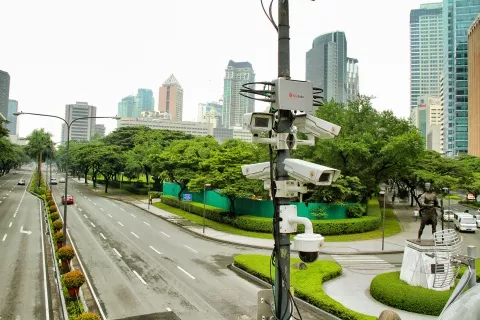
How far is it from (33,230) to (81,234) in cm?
526

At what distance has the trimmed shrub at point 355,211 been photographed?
38.2 meters

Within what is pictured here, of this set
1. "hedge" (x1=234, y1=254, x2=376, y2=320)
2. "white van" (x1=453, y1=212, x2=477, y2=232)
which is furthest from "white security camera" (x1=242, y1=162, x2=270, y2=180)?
"white van" (x1=453, y1=212, x2=477, y2=232)

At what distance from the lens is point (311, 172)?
470 centimetres

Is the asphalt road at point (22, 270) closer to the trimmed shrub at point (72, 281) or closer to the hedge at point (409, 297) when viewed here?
the trimmed shrub at point (72, 281)

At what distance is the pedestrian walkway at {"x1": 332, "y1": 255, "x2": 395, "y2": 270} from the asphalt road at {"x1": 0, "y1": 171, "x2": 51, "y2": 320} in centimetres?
1802

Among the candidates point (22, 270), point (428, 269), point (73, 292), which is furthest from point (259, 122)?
point (22, 270)

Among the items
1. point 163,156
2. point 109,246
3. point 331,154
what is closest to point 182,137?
point 163,156

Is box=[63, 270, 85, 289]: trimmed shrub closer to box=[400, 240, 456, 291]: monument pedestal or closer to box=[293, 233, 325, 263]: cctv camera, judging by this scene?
box=[293, 233, 325, 263]: cctv camera

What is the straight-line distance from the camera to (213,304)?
54.7 ft

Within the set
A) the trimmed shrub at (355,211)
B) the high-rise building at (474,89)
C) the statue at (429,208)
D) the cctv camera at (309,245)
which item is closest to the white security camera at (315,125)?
the cctv camera at (309,245)

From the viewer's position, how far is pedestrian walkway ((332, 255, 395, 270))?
81.6 ft

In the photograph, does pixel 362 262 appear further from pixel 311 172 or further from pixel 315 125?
pixel 311 172

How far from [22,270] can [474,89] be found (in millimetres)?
125244

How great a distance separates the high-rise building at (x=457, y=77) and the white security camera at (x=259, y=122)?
169 meters
